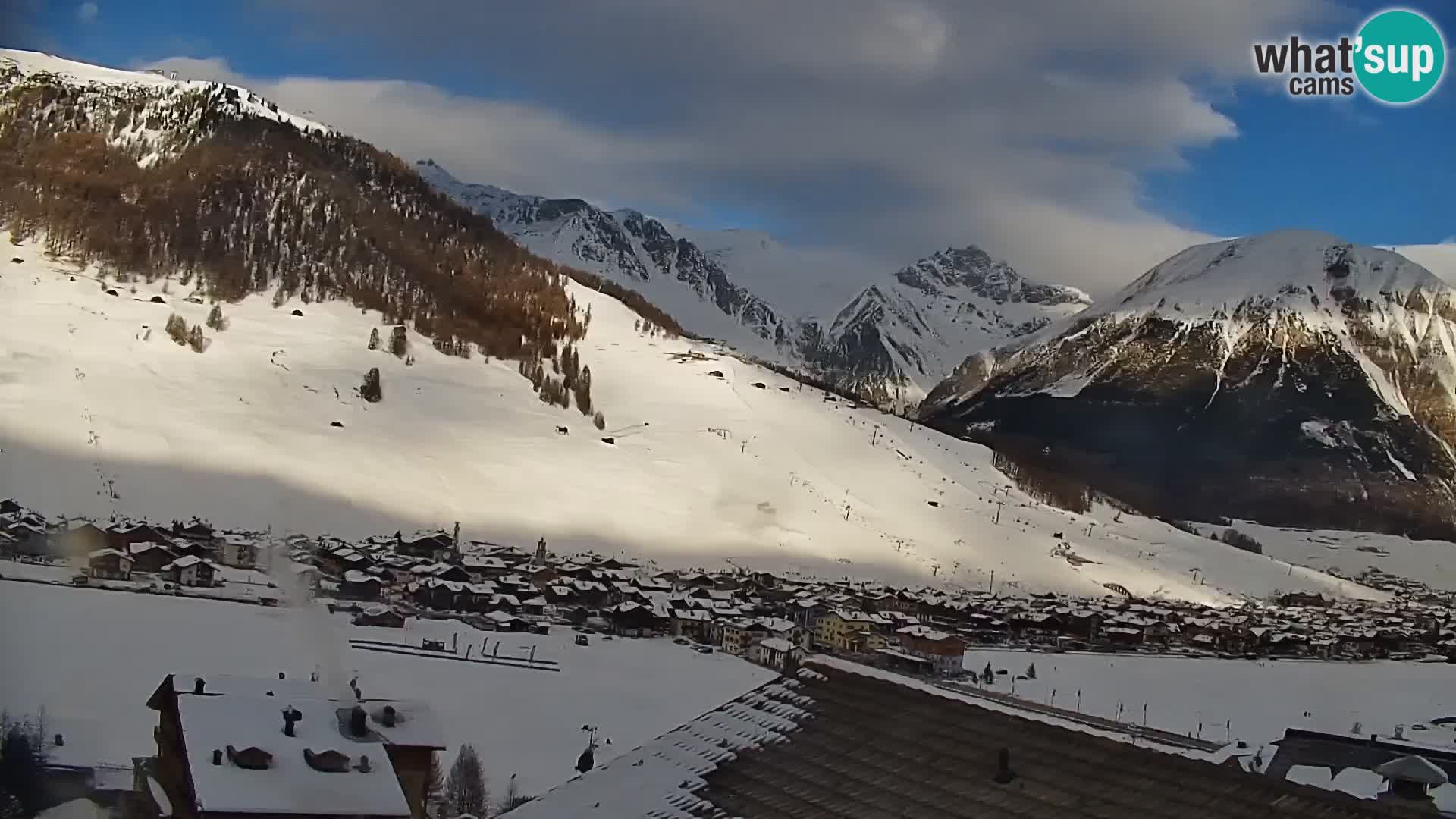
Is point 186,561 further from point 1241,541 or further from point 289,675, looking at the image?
point 1241,541

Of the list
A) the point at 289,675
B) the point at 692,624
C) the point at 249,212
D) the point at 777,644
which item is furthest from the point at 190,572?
the point at 249,212

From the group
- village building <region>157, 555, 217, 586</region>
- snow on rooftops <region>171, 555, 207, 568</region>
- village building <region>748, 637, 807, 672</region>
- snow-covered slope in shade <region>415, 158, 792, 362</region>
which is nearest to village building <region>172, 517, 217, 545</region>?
snow on rooftops <region>171, 555, 207, 568</region>

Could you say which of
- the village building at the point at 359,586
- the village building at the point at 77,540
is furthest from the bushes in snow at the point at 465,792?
the village building at the point at 77,540

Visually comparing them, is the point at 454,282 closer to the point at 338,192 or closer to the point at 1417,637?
Result: the point at 338,192

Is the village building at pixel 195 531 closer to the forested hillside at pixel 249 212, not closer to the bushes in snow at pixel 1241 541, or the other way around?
the forested hillside at pixel 249 212

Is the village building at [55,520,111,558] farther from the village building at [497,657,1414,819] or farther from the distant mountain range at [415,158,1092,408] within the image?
the distant mountain range at [415,158,1092,408]

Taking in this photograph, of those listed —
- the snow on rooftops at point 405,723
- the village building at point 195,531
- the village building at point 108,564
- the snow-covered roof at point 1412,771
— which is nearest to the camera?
the snow-covered roof at point 1412,771
